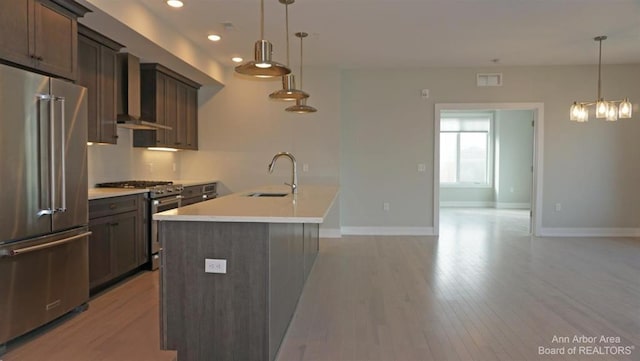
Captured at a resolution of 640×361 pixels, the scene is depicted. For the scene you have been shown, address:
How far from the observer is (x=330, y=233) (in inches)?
254

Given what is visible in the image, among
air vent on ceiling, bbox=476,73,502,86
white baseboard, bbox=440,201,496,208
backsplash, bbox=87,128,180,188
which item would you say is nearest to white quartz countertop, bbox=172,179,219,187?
backsplash, bbox=87,128,180,188

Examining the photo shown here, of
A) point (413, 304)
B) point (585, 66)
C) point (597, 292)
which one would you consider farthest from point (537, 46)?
point (413, 304)

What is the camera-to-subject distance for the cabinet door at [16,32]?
256 cm

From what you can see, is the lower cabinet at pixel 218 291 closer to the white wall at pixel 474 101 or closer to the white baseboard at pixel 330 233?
the white baseboard at pixel 330 233

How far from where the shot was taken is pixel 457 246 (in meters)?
5.73

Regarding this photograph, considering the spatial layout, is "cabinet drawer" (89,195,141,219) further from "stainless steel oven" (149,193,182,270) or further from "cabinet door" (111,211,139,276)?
"stainless steel oven" (149,193,182,270)

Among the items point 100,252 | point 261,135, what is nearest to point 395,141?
point 261,135

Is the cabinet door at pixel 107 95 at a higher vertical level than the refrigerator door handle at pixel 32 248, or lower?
higher

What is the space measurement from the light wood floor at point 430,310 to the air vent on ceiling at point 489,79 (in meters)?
2.63

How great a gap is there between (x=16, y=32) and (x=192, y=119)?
12.0 ft

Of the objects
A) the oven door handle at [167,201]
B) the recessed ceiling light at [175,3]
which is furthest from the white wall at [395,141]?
the recessed ceiling light at [175,3]

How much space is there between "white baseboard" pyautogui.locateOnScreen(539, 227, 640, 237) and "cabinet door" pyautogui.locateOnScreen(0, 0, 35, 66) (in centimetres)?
681

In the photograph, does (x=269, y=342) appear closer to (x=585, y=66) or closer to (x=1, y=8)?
(x=1, y=8)

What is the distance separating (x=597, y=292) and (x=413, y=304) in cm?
174
